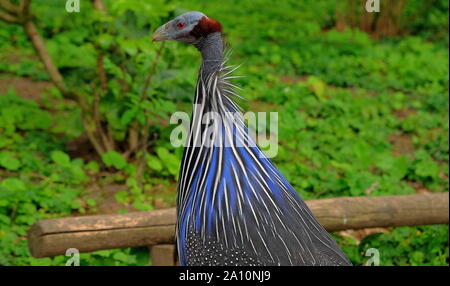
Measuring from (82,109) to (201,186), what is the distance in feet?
10.7

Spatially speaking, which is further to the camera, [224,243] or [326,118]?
[326,118]

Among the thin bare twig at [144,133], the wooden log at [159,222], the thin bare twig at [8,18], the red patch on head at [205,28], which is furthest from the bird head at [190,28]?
the thin bare twig at [8,18]

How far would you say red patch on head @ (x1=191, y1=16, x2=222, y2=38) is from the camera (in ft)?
10.6

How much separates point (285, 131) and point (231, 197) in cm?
394

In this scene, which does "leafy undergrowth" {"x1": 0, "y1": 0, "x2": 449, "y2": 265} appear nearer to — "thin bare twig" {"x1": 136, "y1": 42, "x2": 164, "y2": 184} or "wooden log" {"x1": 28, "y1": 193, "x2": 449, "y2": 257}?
"thin bare twig" {"x1": 136, "y1": 42, "x2": 164, "y2": 184}

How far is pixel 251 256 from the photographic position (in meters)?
3.18

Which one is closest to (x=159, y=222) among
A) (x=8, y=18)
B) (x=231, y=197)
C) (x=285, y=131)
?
(x=231, y=197)

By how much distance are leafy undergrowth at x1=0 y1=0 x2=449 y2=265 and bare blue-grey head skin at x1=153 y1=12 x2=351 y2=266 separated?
1764 millimetres

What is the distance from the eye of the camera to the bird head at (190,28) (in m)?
3.25

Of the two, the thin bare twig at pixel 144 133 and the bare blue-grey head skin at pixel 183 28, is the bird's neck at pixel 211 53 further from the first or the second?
the thin bare twig at pixel 144 133

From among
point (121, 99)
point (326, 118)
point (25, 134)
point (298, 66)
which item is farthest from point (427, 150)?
point (25, 134)

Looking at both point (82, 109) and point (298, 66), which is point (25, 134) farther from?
point (298, 66)

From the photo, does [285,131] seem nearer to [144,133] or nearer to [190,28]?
[144,133]
